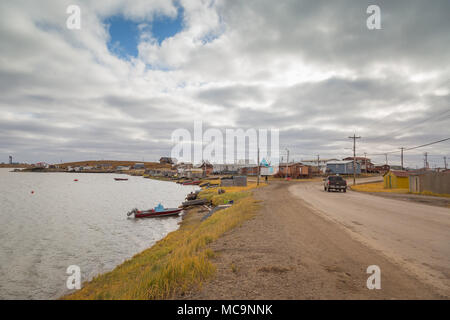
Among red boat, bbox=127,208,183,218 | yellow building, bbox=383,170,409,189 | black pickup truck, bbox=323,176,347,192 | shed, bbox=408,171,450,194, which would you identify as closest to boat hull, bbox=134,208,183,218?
red boat, bbox=127,208,183,218

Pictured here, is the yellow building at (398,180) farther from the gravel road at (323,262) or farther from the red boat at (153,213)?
the gravel road at (323,262)

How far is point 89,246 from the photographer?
67.9ft

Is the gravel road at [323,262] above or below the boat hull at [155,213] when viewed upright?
above

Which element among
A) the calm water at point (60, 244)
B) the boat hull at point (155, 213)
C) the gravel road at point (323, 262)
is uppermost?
the gravel road at point (323, 262)

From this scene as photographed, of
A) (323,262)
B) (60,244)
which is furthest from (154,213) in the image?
(323,262)

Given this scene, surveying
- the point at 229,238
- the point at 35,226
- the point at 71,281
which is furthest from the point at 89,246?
the point at 229,238

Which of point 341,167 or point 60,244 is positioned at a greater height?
point 341,167

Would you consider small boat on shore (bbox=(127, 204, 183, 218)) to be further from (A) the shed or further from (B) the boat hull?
(A) the shed

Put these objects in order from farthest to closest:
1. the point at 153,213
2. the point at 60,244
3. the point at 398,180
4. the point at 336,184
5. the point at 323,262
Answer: the point at 398,180 → the point at 336,184 → the point at 153,213 → the point at 60,244 → the point at 323,262

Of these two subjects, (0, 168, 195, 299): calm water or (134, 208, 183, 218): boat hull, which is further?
(134, 208, 183, 218): boat hull

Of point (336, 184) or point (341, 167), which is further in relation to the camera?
point (341, 167)

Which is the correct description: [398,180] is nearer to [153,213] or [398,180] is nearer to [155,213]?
[155,213]

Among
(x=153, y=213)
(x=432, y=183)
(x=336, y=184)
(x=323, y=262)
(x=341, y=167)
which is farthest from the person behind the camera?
(x=341, y=167)

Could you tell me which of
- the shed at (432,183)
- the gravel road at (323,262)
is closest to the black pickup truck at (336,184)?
the shed at (432,183)
